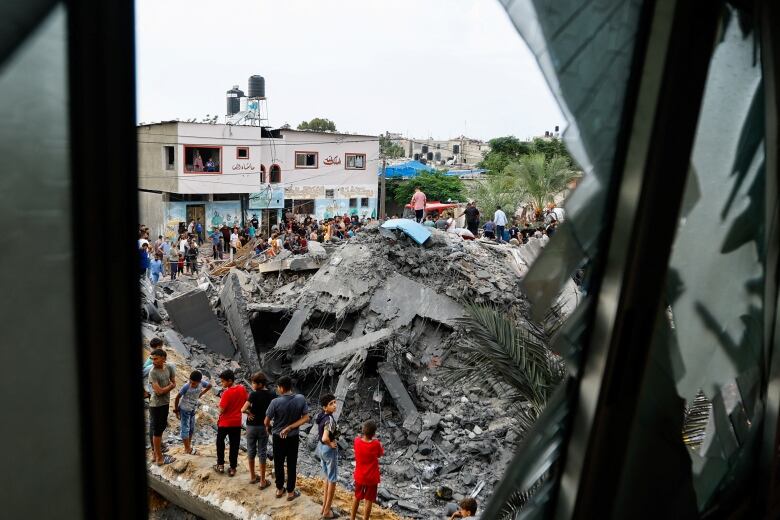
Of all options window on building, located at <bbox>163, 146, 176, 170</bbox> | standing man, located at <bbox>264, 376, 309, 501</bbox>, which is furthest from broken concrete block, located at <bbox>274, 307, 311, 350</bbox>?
window on building, located at <bbox>163, 146, 176, 170</bbox>

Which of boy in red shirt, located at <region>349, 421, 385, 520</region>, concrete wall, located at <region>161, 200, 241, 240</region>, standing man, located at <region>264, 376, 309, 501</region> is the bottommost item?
boy in red shirt, located at <region>349, 421, 385, 520</region>

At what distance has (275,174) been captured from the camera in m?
29.7

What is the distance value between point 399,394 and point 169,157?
17332mm

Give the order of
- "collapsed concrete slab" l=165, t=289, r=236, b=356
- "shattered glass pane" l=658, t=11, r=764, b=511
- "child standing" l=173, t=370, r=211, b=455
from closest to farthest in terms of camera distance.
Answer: "shattered glass pane" l=658, t=11, r=764, b=511
"child standing" l=173, t=370, r=211, b=455
"collapsed concrete slab" l=165, t=289, r=236, b=356

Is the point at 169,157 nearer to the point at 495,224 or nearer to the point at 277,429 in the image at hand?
the point at 495,224

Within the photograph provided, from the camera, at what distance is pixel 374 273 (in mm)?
12648

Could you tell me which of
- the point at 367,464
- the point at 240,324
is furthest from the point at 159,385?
the point at 240,324

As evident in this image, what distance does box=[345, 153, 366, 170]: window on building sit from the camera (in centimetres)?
3297

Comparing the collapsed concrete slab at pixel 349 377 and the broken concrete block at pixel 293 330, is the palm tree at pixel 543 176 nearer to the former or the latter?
the broken concrete block at pixel 293 330

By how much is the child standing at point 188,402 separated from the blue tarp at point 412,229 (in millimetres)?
7612

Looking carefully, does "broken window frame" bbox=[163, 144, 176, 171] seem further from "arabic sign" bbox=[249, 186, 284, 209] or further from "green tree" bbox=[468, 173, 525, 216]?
"green tree" bbox=[468, 173, 525, 216]

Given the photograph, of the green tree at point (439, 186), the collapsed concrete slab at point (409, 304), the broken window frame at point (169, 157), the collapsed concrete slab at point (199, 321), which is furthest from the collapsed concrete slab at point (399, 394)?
the green tree at point (439, 186)

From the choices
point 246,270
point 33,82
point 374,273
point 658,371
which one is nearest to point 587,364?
point 658,371

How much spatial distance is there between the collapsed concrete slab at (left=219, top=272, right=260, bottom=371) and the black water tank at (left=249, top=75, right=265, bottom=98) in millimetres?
23256
